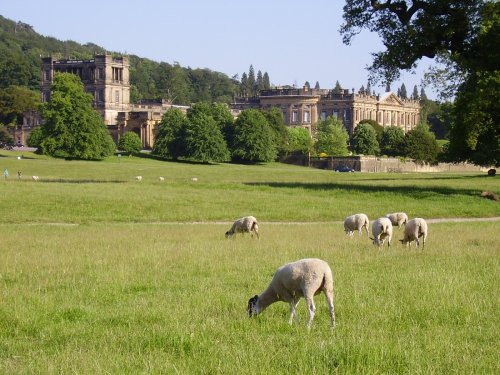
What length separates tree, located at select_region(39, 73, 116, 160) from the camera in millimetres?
98250

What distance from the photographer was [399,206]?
38281mm

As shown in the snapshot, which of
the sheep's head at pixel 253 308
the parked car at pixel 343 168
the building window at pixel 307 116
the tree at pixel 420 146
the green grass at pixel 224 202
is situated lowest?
the parked car at pixel 343 168

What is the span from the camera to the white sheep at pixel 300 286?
376 inches

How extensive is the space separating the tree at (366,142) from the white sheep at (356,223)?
123 meters

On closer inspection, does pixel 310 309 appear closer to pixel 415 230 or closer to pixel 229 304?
pixel 229 304

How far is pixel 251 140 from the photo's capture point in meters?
116

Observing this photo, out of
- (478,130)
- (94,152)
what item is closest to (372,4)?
A: (478,130)

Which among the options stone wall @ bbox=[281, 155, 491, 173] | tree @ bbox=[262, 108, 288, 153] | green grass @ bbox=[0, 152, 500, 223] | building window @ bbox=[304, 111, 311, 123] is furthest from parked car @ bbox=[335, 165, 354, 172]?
green grass @ bbox=[0, 152, 500, 223]

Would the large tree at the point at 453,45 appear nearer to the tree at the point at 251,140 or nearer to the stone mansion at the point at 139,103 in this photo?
the tree at the point at 251,140

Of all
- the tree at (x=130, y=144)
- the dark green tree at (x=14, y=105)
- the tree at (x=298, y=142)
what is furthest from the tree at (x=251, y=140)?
the dark green tree at (x=14, y=105)

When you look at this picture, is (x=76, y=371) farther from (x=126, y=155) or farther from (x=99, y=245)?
(x=126, y=155)

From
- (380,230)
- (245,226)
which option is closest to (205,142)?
(245,226)

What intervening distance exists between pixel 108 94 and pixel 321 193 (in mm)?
125458

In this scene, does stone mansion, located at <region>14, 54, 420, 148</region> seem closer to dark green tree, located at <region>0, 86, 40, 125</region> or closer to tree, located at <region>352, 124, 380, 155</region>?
dark green tree, located at <region>0, 86, 40, 125</region>
